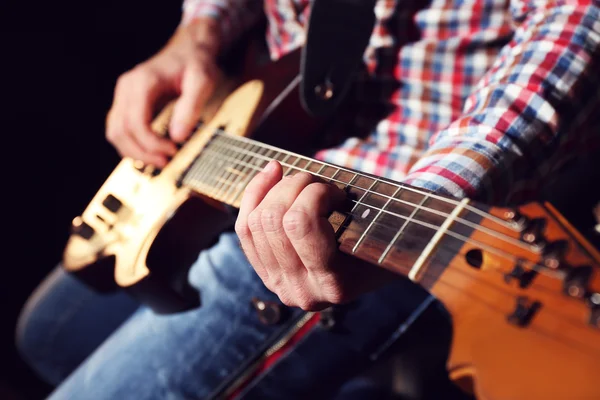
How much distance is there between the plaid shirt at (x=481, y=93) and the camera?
0.54 metres

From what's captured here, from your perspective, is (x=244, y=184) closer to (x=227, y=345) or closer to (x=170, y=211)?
(x=170, y=211)

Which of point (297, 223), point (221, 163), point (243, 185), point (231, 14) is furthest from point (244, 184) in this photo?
point (231, 14)

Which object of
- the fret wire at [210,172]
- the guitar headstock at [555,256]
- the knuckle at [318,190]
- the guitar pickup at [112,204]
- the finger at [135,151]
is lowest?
the guitar pickup at [112,204]

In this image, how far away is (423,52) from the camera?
29.1 inches

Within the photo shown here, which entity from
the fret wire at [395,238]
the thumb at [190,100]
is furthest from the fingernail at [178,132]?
the fret wire at [395,238]

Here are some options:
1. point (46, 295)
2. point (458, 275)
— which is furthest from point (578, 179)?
point (46, 295)

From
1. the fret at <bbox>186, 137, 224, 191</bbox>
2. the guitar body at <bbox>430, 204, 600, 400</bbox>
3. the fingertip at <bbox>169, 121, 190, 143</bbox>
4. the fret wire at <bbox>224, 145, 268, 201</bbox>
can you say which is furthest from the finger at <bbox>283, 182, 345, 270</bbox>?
the fingertip at <bbox>169, 121, 190, 143</bbox>

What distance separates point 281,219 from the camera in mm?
435

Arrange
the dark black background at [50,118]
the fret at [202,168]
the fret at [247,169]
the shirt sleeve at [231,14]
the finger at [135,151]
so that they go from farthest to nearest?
1. the dark black background at [50,118]
2. the shirt sleeve at [231,14]
3. the finger at [135,151]
4. the fret at [202,168]
5. the fret at [247,169]

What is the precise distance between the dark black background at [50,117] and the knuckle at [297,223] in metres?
1.10

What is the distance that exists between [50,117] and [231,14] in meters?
0.66

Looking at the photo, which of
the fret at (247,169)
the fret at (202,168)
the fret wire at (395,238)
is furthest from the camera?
the fret at (202,168)

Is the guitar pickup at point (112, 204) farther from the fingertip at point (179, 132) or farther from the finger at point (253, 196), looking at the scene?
the finger at point (253, 196)

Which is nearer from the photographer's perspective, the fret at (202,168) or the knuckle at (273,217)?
the knuckle at (273,217)
